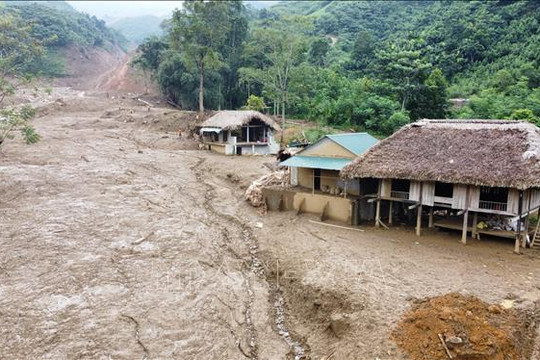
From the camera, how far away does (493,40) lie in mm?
47688

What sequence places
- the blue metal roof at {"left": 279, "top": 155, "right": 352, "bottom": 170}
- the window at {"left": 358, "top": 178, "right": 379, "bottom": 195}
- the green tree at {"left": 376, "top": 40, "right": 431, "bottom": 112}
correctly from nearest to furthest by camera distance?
the blue metal roof at {"left": 279, "top": 155, "right": 352, "bottom": 170}, the window at {"left": 358, "top": 178, "right": 379, "bottom": 195}, the green tree at {"left": 376, "top": 40, "right": 431, "bottom": 112}

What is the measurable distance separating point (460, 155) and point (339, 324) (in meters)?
9.45

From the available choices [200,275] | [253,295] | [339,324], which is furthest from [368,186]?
[339,324]

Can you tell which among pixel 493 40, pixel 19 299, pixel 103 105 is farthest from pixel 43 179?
pixel 493 40

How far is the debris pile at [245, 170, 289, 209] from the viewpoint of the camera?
935 inches

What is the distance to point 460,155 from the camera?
59.1 ft

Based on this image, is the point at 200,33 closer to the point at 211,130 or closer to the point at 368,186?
the point at 211,130

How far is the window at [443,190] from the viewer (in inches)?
Result: 748

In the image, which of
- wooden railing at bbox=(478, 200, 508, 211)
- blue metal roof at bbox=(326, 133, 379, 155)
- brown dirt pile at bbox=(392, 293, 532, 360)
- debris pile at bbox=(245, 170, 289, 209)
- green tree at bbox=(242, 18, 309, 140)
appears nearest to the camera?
brown dirt pile at bbox=(392, 293, 532, 360)

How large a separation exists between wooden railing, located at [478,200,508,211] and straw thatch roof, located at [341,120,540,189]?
130 cm

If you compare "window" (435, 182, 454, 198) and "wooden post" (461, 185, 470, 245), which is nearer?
"wooden post" (461, 185, 470, 245)

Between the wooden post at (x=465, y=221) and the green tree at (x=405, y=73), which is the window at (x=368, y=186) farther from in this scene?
the green tree at (x=405, y=73)

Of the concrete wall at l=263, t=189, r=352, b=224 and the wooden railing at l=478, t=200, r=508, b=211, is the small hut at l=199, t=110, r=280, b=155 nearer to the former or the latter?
the concrete wall at l=263, t=189, r=352, b=224

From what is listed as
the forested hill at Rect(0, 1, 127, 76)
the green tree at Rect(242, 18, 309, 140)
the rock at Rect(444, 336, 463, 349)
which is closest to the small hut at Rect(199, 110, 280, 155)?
the green tree at Rect(242, 18, 309, 140)
